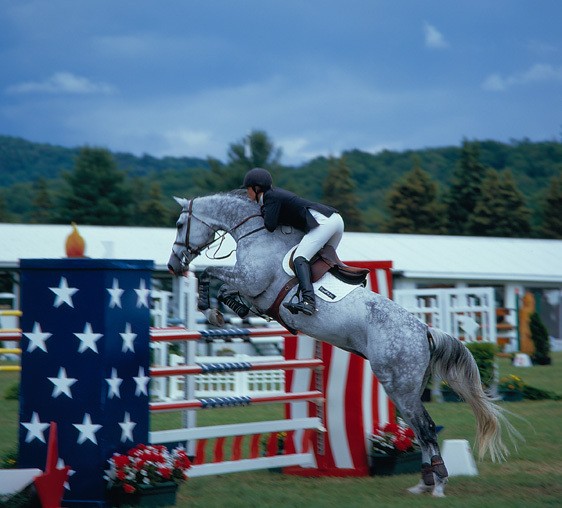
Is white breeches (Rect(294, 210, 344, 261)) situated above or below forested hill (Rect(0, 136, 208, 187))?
below

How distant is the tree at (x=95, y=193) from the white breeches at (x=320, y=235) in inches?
1507

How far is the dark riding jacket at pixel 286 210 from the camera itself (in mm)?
5766

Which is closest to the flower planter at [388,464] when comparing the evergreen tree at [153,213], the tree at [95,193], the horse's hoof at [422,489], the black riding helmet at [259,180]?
the horse's hoof at [422,489]

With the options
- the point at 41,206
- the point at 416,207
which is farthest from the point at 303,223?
the point at 41,206

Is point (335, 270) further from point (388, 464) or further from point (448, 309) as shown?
point (448, 309)

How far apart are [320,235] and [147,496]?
A: 6.28ft

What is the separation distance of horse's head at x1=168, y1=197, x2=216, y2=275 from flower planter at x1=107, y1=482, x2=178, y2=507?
69.0 inches

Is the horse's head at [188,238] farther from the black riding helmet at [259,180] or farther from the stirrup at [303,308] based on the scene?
the stirrup at [303,308]

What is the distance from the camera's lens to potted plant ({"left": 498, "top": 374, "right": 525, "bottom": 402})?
441 inches

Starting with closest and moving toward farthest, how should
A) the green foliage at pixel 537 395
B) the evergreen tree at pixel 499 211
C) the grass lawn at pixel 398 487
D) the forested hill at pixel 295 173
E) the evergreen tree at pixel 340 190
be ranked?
the grass lawn at pixel 398 487 → the green foliage at pixel 537 395 → the evergreen tree at pixel 499 211 → the forested hill at pixel 295 173 → the evergreen tree at pixel 340 190

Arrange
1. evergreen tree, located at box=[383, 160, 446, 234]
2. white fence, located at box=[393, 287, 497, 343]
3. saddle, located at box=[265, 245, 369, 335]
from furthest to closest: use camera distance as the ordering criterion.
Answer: evergreen tree, located at box=[383, 160, 446, 234] < white fence, located at box=[393, 287, 497, 343] < saddle, located at box=[265, 245, 369, 335]

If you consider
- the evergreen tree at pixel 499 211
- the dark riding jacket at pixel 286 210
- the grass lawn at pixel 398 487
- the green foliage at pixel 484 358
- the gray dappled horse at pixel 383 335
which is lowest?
the grass lawn at pixel 398 487

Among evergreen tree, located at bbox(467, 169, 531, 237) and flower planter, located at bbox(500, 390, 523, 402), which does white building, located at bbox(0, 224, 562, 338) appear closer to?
flower planter, located at bbox(500, 390, 523, 402)

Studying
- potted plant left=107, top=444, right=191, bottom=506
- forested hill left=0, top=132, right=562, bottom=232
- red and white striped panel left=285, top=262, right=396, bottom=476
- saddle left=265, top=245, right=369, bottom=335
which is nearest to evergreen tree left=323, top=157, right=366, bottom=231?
forested hill left=0, top=132, right=562, bottom=232
